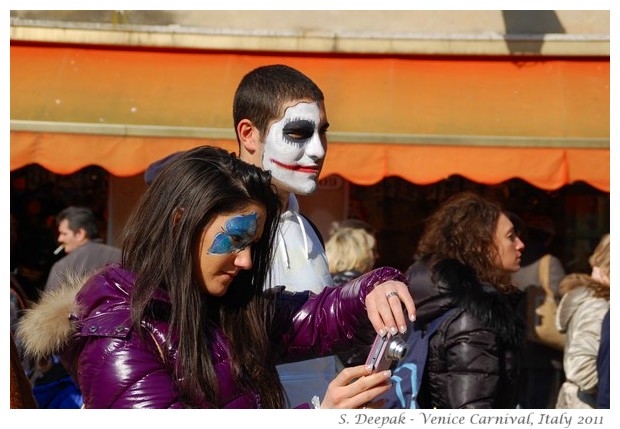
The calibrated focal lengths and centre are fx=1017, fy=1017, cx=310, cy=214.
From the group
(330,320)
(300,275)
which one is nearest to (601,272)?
(300,275)

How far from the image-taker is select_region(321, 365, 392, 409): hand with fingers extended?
2.21 m

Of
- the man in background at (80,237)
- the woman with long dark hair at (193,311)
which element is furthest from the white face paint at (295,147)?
the man in background at (80,237)

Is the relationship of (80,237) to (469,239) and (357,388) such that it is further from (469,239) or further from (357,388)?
(357,388)

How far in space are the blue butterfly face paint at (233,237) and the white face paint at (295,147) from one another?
56 centimetres

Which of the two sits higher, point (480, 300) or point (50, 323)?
point (50, 323)

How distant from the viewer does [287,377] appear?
286cm

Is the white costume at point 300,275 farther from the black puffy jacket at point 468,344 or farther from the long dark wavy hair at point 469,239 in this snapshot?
the long dark wavy hair at point 469,239

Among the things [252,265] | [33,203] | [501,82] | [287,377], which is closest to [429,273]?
[287,377]

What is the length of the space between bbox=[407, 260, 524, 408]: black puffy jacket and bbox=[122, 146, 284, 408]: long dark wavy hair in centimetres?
213

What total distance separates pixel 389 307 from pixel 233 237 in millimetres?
401

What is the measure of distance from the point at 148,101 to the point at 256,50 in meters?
1.03

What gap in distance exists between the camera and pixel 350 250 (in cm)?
586

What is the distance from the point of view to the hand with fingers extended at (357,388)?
2215 mm

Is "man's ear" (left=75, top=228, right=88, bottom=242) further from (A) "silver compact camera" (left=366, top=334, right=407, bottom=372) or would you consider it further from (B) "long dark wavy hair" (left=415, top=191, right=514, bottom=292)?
(A) "silver compact camera" (left=366, top=334, right=407, bottom=372)
